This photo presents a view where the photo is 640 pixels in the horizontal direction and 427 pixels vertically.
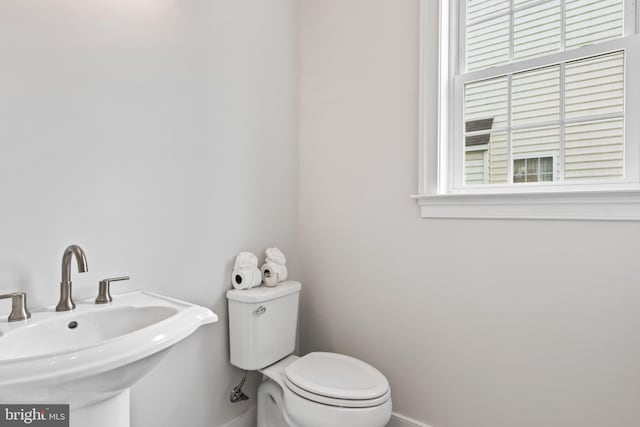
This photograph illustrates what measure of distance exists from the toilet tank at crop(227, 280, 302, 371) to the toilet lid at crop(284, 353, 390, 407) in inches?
6.2

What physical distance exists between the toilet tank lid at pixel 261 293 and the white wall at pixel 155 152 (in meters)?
0.09

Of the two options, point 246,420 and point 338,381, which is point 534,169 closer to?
point 338,381

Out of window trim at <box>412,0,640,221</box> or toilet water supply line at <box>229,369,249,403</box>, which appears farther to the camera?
toilet water supply line at <box>229,369,249,403</box>

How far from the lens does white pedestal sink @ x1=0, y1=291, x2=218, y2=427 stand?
68 cm

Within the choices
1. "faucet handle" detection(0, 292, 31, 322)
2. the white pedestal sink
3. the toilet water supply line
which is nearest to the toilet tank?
the toilet water supply line

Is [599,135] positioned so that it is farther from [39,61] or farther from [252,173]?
[39,61]

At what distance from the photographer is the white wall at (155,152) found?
1.05 metres

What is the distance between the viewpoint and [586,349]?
4.05ft

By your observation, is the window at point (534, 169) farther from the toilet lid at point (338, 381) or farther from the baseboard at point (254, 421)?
the baseboard at point (254, 421)

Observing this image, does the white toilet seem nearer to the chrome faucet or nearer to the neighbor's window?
the chrome faucet

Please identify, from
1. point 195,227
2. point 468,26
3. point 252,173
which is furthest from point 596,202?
point 195,227

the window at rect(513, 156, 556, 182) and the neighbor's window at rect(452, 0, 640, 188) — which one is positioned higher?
the neighbor's window at rect(452, 0, 640, 188)
